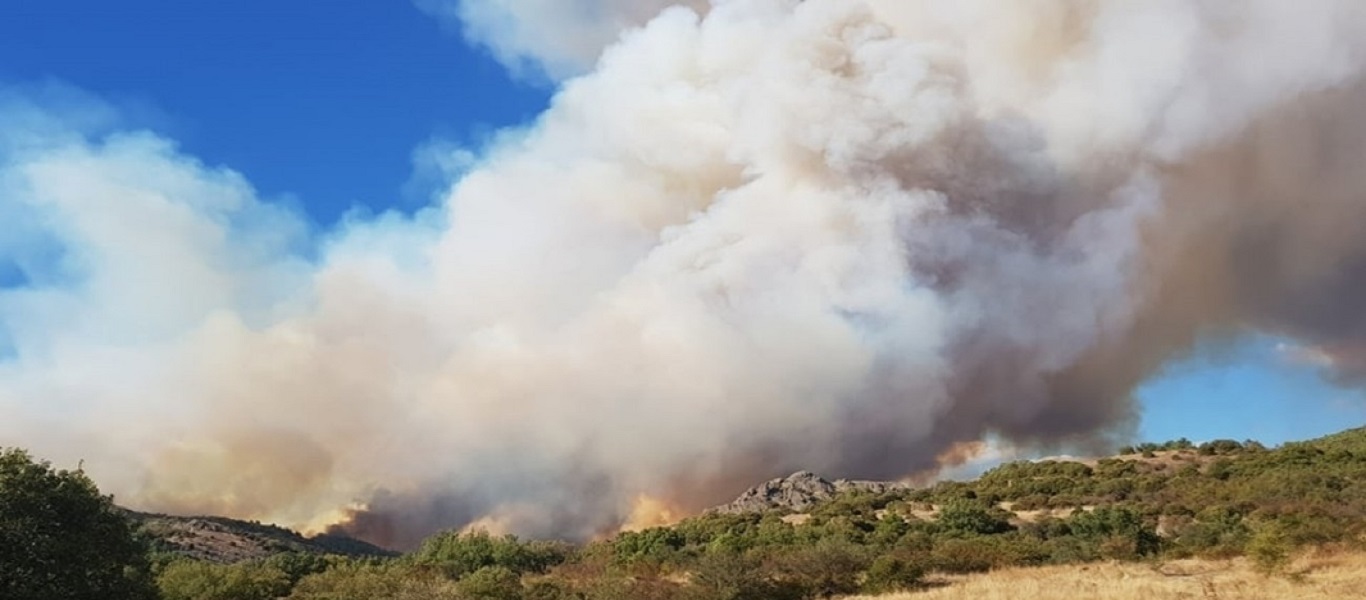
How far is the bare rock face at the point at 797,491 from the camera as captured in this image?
12850cm

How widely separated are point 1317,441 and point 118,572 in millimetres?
128093

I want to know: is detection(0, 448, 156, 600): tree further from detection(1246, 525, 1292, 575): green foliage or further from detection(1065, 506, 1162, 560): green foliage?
detection(1065, 506, 1162, 560): green foliage

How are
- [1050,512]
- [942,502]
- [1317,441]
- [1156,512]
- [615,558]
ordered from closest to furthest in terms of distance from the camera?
[615,558]
[1156,512]
[1050,512]
[942,502]
[1317,441]

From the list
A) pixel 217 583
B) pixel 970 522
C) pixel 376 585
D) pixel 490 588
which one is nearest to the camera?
pixel 490 588

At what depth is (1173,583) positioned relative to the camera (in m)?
33.8

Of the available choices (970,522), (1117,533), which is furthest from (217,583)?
(970,522)

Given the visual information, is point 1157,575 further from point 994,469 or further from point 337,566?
point 994,469

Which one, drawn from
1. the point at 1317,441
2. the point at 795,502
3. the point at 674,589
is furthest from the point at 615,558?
the point at 1317,441

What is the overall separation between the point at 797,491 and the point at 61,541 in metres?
114

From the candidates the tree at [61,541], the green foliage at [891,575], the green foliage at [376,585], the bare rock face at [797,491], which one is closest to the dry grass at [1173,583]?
the green foliage at [891,575]

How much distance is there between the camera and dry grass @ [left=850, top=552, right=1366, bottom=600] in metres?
30.1

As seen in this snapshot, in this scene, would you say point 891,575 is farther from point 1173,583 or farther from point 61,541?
point 61,541

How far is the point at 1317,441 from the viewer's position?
11575 centimetres

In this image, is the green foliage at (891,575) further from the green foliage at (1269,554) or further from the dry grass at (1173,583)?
the green foliage at (1269,554)
